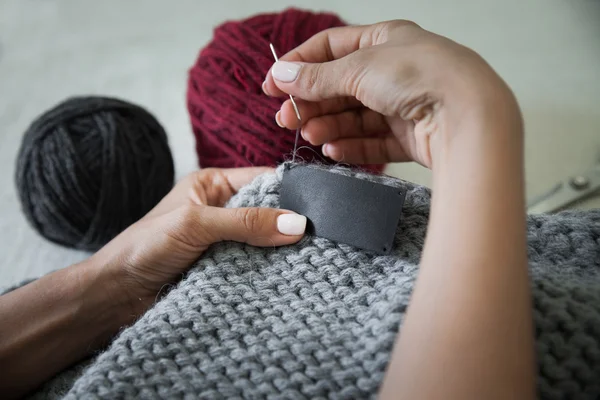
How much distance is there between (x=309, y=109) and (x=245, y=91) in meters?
0.18

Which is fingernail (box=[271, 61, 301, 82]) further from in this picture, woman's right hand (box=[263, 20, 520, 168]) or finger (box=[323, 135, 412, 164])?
finger (box=[323, 135, 412, 164])

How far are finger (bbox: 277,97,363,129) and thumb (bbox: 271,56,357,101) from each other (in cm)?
5

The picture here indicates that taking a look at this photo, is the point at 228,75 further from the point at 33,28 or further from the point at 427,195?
the point at 33,28

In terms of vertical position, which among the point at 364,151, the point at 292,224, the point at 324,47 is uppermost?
the point at 324,47

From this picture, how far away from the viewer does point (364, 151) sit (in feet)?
2.84

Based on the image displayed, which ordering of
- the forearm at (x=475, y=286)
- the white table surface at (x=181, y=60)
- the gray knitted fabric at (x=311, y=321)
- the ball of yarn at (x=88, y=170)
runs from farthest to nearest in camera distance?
the white table surface at (x=181, y=60)
the ball of yarn at (x=88, y=170)
the gray knitted fabric at (x=311, y=321)
the forearm at (x=475, y=286)

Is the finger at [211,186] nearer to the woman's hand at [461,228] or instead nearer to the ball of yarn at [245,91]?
the ball of yarn at [245,91]

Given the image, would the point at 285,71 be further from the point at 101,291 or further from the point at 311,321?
the point at 101,291

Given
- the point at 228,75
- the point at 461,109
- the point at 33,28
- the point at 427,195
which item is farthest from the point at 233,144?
the point at 33,28

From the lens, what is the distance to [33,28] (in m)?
1.51

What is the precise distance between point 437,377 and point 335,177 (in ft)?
1.06

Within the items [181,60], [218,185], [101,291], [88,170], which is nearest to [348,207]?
[218,185]

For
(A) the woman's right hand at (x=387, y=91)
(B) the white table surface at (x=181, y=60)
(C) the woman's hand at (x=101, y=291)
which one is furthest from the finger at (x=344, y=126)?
(B) the white table surface at (x=181, y=60)

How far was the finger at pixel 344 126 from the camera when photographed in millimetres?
825
